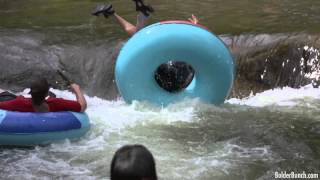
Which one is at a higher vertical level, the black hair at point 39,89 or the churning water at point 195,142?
the black hair at point 39,89

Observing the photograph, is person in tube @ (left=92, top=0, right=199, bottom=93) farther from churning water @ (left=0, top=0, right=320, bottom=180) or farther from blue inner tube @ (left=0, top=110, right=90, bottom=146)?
blue inner tube @ (left=0, top=110, right=90, bottom=146)

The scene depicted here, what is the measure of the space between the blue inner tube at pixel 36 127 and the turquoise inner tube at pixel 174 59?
1298mm

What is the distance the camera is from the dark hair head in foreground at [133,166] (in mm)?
2090

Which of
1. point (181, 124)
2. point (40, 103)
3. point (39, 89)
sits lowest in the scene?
point (181, 124)

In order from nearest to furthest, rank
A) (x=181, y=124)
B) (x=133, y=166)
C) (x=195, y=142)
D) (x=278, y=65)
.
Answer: (x=133, y=166) → (x=195, y=142) → (x=181, y=124) → (x=278, y=65)

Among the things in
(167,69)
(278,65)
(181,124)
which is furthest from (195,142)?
(278,65)

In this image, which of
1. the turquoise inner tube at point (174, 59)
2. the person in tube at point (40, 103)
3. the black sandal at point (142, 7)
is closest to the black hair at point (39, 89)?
the person in tube at point (40, 103)

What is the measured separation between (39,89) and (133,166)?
10.3ft

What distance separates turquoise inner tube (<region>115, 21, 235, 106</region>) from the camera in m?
6.55

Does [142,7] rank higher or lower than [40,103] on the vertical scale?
higher

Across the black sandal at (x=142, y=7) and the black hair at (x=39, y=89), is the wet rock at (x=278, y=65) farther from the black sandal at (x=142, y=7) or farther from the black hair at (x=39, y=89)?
the black hair at (x=39, y=89)

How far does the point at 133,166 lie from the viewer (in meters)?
2.09

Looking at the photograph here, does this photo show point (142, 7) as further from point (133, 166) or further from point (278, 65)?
point (133, 166)

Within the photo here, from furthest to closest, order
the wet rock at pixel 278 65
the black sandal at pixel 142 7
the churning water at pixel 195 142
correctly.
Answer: the wet rock at pixel 278 65 → the black sandal at pixel 142 7 → the churning water at pixel 195 142
